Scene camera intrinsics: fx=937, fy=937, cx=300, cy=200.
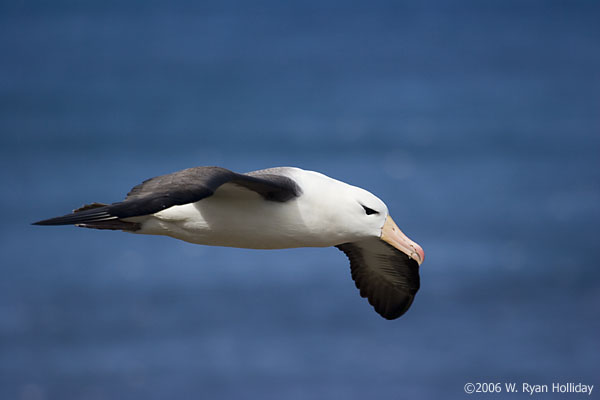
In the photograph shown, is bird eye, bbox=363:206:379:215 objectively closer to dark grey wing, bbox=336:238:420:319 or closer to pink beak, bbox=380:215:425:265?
pink beak, bbox=380:215:425:265

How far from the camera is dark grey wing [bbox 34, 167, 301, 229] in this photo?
7633 millimetres

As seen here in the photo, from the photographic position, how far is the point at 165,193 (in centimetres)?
779

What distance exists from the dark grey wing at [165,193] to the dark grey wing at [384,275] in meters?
2.81

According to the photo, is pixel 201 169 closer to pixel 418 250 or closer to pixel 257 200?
pixel 257 200

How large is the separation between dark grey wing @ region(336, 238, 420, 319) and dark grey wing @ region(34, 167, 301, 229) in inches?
111

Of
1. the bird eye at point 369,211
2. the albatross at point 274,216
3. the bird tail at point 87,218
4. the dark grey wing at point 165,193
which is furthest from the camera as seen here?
the bird eye at point 369,211

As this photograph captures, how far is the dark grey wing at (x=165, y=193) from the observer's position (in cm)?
763

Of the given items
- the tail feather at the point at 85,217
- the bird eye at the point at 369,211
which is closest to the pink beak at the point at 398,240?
the bird eye at the point at 369,211

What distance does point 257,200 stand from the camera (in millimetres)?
9281

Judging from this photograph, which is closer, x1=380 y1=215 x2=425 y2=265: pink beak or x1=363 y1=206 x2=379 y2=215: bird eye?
x1=363 y1=206 x2=379 y2=215: bird eye

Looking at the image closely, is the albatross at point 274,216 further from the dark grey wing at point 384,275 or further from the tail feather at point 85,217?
the dark grey wing at point 384,275

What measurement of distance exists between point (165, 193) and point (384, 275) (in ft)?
14.2

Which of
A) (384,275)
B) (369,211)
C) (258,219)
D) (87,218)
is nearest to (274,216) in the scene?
(258,219)

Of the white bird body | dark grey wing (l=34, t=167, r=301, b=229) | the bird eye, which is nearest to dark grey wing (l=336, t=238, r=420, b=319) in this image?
the bird eye
